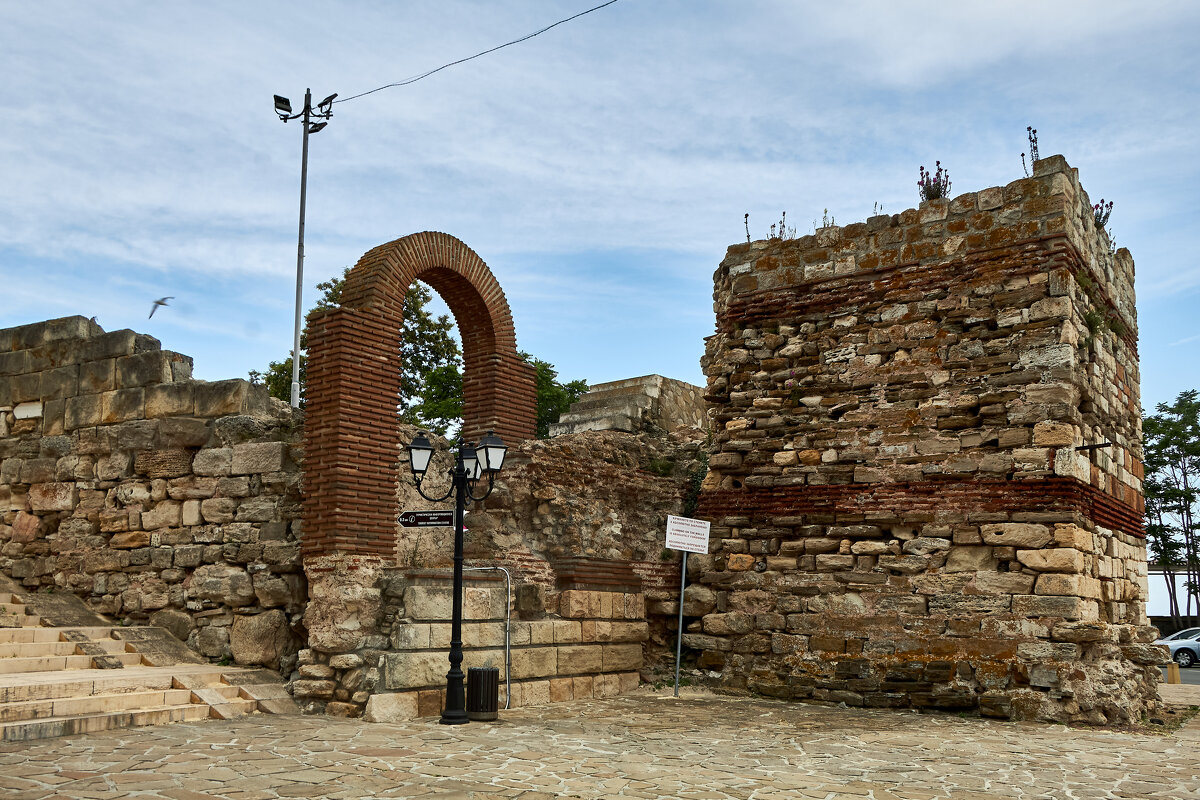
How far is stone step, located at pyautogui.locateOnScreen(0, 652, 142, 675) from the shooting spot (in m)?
8.77

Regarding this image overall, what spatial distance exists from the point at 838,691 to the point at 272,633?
5.54 m

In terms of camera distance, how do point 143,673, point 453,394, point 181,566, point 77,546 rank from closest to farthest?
point 143,673 → point 181,566 → point 77,546 → point 453,394

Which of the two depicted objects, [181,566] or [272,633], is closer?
[272,633]

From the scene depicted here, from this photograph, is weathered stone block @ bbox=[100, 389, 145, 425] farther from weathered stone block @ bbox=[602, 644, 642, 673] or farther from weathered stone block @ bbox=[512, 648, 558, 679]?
weathered stone block @ bbox=[602, 644, 642, 673]

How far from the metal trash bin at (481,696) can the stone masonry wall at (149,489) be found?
1980 mm

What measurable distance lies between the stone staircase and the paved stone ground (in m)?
0.25

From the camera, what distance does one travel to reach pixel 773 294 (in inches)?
447

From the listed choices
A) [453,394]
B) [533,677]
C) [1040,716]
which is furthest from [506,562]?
[453,394]

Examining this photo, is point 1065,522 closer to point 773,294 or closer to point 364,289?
point 773,294

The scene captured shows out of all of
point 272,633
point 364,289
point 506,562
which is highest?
point 364,289

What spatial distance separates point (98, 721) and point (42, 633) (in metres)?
2.43

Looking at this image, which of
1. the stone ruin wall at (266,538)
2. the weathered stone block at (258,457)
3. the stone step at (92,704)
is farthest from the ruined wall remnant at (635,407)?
the stone step at (92,704)

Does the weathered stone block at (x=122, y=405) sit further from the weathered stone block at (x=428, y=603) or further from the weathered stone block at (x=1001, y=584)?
the weathered stone block at (x=1001, y=584)

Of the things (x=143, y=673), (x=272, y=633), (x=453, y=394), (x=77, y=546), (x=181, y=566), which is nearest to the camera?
(x=143, y=673)
